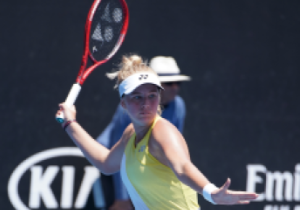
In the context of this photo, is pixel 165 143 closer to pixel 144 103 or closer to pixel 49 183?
pixel 144 103

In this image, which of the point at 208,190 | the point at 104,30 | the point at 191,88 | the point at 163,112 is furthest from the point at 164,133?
the point at 191,88

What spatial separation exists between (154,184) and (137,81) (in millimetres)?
433

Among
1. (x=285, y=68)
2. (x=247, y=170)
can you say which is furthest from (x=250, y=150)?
(x=285, y=68)

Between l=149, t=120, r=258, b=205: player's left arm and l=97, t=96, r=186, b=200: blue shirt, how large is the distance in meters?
1.25

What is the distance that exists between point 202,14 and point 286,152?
4.25 ft

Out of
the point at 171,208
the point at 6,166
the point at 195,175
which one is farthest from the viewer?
the point at 6,166

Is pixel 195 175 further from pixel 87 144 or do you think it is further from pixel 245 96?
pixel 245 96

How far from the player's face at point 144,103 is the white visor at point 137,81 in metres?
0.03

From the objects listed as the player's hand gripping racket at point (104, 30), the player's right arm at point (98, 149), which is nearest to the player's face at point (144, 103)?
the player's right arm at point (98, 149)

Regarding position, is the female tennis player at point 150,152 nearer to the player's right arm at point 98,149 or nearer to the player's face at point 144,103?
the player's face at point 144,103

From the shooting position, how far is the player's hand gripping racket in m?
2.54

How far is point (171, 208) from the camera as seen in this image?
75.2 inches

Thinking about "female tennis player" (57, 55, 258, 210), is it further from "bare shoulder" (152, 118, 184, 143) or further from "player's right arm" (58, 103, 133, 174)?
"player's right arm" (58, 103, 133, 174)

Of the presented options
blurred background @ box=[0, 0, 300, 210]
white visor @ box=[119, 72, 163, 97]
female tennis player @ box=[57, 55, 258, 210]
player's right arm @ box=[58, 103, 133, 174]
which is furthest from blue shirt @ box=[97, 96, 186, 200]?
white visor @ box=[119, 72, 163, 97]
